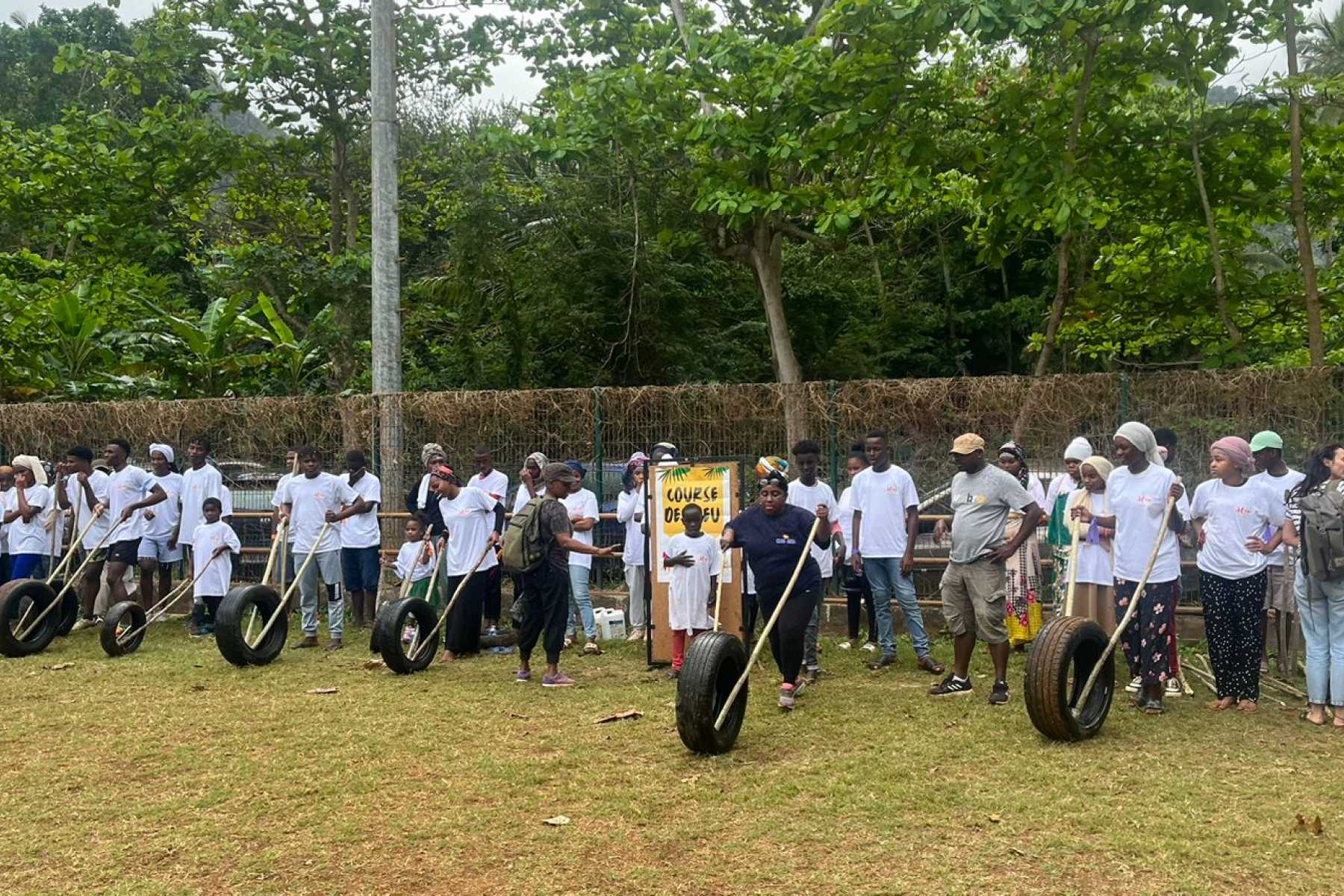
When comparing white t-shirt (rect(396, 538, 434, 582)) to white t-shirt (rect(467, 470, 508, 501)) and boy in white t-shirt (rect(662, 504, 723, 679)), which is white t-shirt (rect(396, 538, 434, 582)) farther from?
boy in white t-shirt (rect(662, 504, 723, 679))

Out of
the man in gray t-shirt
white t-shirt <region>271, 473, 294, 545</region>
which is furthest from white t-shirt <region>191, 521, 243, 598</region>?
the man in gray t-shirt

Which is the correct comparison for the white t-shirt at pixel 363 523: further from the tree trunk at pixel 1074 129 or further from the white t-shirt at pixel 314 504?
the tree trunk at pixel 1074 129

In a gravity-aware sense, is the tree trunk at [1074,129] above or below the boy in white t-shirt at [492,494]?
above

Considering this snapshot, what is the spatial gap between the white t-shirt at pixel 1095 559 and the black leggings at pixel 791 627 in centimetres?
209

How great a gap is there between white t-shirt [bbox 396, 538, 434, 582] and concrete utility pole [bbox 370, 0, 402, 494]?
3.40 meters

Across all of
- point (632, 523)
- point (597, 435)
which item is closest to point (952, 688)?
point (632, 523)

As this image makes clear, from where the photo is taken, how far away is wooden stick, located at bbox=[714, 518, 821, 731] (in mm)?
6668

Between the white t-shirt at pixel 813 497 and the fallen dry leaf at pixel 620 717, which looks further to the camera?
the white t-shirt at pixel 813 497

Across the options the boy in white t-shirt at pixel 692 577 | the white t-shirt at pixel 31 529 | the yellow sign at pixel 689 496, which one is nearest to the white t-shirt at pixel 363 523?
the yellow sign at pixel 689 496

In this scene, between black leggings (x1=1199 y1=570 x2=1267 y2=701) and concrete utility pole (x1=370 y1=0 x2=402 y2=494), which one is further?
concrete utility pole (x1=370 y1=0 x2=402 y2=494)

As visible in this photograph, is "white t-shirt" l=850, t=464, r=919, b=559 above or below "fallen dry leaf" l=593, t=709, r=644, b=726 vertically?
above

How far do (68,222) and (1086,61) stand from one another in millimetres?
14448

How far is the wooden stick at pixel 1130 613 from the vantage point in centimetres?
688

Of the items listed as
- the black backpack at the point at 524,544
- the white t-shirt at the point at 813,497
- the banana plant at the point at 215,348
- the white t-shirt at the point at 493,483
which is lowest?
the black backpack at the point at 524,544
